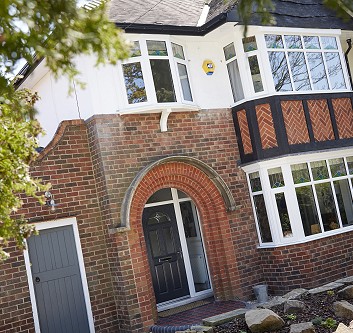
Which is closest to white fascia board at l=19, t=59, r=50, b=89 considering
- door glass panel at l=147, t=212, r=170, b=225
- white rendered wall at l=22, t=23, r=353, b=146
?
white rendered wall at l=22, t=23, r=353, b=146

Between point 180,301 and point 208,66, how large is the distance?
17.5 feet

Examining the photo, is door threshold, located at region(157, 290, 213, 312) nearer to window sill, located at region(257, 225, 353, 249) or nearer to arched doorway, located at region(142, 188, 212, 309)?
arched doorway, located at region(142, 188, 212, 309)

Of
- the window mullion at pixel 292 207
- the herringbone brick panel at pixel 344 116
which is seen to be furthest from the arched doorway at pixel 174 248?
the herringbone brick panel at pixel 344 116

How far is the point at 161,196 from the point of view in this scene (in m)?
12.0

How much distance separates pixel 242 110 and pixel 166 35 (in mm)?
2414

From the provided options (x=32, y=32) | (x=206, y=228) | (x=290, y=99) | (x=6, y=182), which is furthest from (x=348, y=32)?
(x=32, y=32)

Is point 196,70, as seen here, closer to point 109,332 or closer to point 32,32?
point 109,332

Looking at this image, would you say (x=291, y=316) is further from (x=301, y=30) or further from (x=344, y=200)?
(x=301, y=30)

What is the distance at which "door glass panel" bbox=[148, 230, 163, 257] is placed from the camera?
11680 millimetres

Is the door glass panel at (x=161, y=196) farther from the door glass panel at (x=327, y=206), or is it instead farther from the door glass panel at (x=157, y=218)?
the door glass panel at (x=327, y=206)

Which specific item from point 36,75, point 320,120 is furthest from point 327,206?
point 36,75

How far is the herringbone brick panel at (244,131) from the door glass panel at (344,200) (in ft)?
7.37

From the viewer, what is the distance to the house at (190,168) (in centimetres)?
1004

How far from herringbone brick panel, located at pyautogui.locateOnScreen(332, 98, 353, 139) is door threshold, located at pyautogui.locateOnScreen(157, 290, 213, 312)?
4.89 meters
